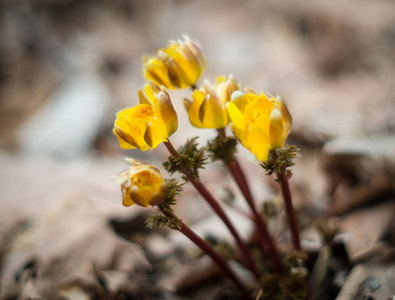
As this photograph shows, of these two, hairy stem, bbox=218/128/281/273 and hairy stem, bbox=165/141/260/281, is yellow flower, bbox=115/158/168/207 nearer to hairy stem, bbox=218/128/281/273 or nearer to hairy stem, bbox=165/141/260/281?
hairy stem, bbox=165/141/260/281

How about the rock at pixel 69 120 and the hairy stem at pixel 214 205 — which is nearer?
the hairy stem at pixel 214 205

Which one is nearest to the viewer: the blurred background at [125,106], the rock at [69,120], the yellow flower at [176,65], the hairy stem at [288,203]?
the hairy stem at [288,203]

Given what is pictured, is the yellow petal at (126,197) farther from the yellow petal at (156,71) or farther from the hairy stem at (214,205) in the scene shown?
the yellow petal at (156,71)

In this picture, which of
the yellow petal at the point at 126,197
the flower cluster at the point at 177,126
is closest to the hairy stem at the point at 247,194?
the flower cluster at the point at 177,126

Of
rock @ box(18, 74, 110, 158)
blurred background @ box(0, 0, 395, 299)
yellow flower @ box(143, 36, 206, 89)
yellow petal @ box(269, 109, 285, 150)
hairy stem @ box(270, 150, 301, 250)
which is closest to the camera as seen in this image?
yellow petal @ box(269, 109, 285, 150)

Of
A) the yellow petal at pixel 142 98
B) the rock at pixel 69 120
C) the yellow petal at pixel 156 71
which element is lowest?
the rock at pixel 69 120

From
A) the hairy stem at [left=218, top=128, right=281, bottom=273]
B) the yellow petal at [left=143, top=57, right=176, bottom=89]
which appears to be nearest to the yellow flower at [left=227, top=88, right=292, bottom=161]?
the hairy stem at [left=218, top=128, right=281, bottom=273]

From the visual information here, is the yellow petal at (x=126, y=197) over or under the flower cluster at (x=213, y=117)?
under
